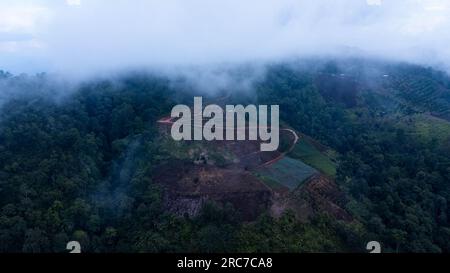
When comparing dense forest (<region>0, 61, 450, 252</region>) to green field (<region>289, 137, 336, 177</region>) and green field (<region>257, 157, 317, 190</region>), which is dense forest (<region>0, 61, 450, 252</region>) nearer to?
green field (<region>289, 137, 336, 177</region>)

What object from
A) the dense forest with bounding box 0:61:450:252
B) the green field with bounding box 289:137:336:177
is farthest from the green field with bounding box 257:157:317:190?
the dense forest with bounding box 0:61:450:252

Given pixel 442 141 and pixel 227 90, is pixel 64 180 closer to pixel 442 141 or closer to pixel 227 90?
pixel 227 90

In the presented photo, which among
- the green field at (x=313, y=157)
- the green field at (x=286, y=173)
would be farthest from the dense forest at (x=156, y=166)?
the green field at (x=286, y=173)

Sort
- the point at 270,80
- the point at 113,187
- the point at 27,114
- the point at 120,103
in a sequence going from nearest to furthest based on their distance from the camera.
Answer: the point at 113,187 → the point at 27,114 → the point at 120,103 → the point at 270,80

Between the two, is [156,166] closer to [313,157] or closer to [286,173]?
[286,173]

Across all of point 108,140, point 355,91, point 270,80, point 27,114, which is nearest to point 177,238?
point 108,140

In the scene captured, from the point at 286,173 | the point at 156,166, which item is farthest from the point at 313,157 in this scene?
the point at 156,166

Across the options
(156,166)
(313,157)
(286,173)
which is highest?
(156,166)
